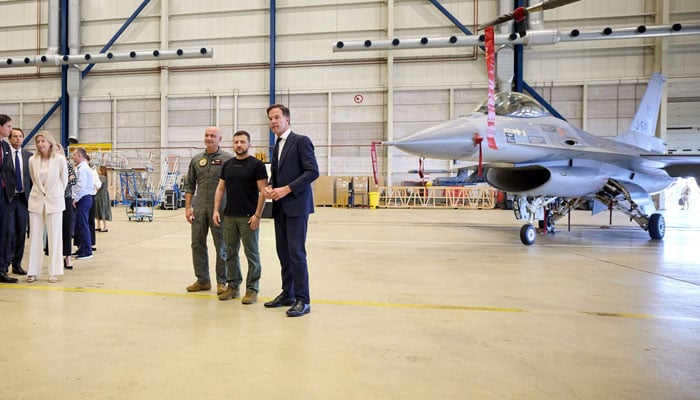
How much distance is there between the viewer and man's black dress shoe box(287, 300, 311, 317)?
3.23m

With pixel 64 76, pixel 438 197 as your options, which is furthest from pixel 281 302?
pixel 64 76

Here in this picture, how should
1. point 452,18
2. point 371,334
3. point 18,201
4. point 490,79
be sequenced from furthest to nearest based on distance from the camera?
point 452,18 → point 490,79 → point 18,201 → point 371,334

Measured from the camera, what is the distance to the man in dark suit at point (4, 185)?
14.1ft

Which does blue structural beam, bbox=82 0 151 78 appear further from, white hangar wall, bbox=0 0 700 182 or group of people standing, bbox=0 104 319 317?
group of people standing, bbox=0 104 319 317

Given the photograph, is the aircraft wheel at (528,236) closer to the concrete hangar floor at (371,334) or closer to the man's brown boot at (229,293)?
the concrete hangar floor at (371,334)

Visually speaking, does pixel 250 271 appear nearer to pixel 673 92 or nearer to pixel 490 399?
pixel 490 399

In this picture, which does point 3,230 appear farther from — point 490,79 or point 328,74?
point 328,74

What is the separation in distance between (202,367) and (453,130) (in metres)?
5.93

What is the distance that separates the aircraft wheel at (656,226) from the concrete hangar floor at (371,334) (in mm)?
3360

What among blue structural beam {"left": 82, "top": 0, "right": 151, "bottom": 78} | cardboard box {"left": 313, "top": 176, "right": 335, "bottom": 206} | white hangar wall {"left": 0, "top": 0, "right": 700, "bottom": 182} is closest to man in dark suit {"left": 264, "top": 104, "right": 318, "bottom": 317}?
cardboard box {"left": 313, "top": 176, "right": 335, "bottom": 206}

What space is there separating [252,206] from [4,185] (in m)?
3.06

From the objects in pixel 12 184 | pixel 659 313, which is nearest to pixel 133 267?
pixel 12 184

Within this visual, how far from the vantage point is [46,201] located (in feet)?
14.0

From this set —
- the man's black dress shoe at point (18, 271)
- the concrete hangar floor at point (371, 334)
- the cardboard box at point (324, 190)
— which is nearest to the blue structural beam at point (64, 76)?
the cardboard box at point (324, 190)
